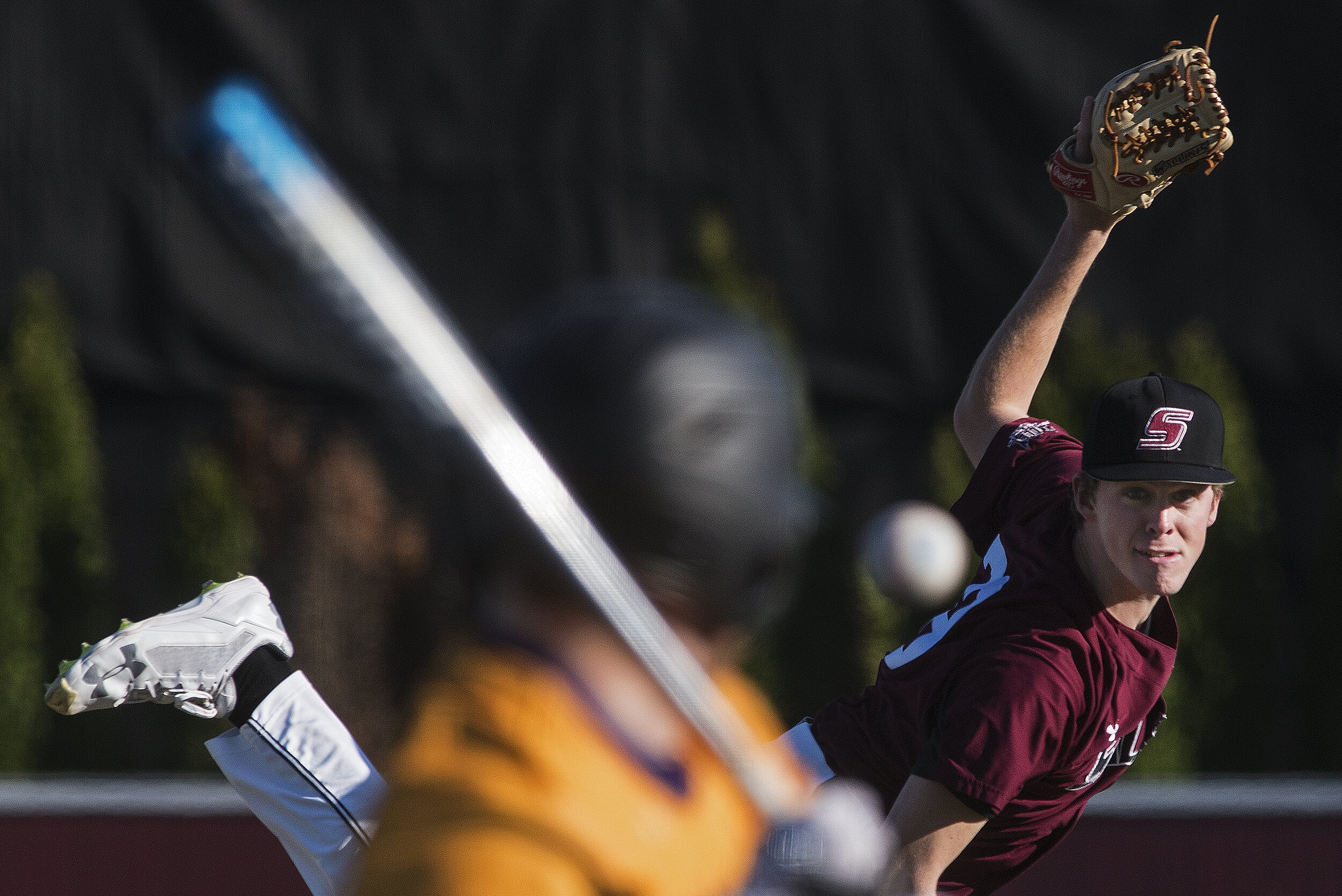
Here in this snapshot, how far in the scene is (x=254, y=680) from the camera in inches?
132

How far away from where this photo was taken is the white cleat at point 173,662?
3230 mm

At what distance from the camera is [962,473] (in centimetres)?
799

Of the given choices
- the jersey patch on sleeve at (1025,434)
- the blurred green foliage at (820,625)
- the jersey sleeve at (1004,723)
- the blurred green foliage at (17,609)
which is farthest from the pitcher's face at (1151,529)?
the blurred green foliage at (17,609)

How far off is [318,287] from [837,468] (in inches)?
286

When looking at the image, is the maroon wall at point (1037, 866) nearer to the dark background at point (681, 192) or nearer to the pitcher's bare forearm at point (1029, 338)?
the dark background at point (681, 192)

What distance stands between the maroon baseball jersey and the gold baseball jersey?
147 centimetres

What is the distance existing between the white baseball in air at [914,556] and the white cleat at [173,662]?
1402 mm

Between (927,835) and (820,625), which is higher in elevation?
(927,835)

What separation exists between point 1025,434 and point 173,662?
2.04 metres

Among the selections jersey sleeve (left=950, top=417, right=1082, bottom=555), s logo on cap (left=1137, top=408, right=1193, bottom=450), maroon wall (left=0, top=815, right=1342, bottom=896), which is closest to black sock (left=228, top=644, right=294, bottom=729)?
jersey sleeve (left=950, top=417, right=1082, bottom=555)

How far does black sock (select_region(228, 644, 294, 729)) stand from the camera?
3.33 m

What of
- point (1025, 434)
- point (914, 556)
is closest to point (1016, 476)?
point (1025, 434)

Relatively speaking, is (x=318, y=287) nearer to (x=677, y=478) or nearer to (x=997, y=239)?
(x=677, y=478)

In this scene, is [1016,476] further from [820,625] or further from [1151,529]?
[820,625]
